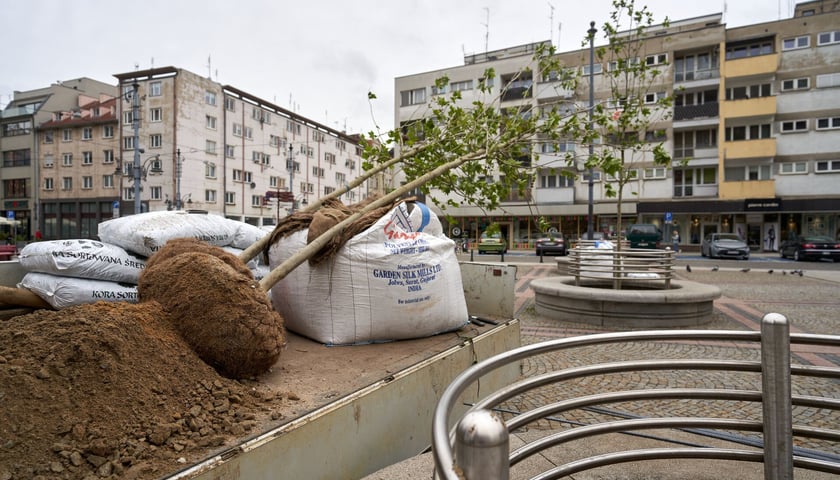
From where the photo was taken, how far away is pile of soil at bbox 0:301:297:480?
5.00 feet

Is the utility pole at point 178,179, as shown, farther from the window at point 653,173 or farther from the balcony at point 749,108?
the balcony at point 749,108

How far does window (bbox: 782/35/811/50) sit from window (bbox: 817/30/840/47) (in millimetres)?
585

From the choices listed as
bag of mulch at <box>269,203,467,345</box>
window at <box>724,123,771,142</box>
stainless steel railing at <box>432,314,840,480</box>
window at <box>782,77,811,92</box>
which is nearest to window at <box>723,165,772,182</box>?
window at <box>724,123,771,142</box>

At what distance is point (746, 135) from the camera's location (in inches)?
1256

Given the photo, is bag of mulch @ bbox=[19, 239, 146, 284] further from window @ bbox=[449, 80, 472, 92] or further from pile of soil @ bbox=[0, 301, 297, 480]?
window @ bbox=[449, 80, 472, 92]

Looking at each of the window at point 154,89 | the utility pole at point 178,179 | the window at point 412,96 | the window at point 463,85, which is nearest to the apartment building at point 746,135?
the window at point 463,85

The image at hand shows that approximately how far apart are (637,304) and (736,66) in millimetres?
32489

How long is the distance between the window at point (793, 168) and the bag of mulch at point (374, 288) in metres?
36.7

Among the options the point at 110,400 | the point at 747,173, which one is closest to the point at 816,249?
the point at 747,173

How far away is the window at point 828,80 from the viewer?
97.6 ft

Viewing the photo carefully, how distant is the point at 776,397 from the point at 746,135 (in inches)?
1473

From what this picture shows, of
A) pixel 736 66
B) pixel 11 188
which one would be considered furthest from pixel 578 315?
pixel 11 188

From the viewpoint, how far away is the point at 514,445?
111 inches

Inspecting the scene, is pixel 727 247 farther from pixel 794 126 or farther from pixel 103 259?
pixel 103 259
